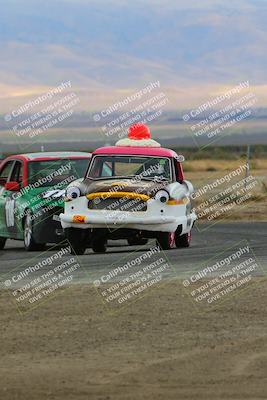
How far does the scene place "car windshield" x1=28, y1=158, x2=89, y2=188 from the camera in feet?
65.7

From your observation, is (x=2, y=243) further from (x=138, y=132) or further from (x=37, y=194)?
(x=138, y=132)

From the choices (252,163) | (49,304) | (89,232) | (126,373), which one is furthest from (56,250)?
(252,163)

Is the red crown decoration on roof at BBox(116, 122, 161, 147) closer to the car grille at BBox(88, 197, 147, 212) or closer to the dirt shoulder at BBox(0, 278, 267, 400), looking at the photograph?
the car grille at BBox(88, 197, 147, 212)

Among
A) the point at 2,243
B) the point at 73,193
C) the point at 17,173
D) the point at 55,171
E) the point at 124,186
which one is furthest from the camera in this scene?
the point at 2,243

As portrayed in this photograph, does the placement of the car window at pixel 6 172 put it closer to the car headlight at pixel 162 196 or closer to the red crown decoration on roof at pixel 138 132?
the red crown decoration on roof at pixel 138 132

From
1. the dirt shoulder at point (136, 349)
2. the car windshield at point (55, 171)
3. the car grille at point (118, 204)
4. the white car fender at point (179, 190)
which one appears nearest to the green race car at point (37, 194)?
the car windshield at point (55, 171)

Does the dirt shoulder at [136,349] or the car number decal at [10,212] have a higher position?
the dirt shoulder at [136,349]

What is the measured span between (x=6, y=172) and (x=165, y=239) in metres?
4.68

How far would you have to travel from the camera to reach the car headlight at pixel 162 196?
18.2 meters

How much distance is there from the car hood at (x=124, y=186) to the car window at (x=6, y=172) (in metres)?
2.72

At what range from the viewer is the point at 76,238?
61.1 feet

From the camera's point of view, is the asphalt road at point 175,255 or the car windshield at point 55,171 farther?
the car windshield at point 55,171

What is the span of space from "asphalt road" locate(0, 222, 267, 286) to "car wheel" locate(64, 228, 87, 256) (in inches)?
8.7

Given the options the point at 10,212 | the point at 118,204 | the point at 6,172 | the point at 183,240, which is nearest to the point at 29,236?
the point at 10,212
